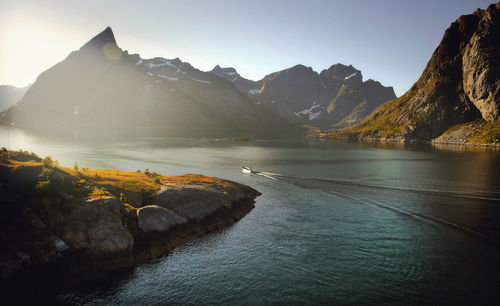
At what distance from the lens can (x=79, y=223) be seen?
31.5 meters

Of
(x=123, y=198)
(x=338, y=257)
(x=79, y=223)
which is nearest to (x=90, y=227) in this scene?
(x=79, y=223)

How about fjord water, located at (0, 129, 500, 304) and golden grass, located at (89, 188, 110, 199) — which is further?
golden grass, located at (89, 188, 110, 199)

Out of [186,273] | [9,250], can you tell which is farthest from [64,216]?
[186,273]

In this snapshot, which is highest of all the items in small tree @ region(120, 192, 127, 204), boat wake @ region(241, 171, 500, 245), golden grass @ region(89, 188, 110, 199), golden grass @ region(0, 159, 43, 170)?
golden grass @ region(0, 159, 43, 170)

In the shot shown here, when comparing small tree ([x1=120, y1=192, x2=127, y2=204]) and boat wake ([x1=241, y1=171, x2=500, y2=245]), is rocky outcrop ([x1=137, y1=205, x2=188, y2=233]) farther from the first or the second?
boat wake ([x1=241, y1=171, x2=500, y2=245])

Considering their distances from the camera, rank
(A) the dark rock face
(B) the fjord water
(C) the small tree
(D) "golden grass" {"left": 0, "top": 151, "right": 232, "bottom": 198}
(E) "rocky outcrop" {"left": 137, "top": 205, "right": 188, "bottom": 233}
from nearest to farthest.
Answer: (B) the fjord water → (A) the dark rock face → (E) "rocky outcrop" {"left": 137, "top": 205, "right": 188, "bottom": 233} → (D) "golden grass" {"left": 0, "top": 151, "right": 232, "bottom": 198} → (C) the small tree

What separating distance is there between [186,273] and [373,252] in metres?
21.8

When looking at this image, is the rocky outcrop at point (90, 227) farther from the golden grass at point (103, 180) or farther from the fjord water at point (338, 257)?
the fjord water at point (338, 257)

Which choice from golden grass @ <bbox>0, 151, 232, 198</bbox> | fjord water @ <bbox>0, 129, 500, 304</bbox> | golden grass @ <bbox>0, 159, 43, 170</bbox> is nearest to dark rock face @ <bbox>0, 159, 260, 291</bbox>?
golden grass @ <bbox>0, 159, 43, 170</bbox>

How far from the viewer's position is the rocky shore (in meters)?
26.8

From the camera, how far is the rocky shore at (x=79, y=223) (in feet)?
87.9

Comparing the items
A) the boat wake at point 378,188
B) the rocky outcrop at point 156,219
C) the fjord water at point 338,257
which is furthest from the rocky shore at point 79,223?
the boat wake at point 378,188

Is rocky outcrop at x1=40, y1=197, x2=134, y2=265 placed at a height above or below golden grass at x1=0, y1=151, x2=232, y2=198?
below

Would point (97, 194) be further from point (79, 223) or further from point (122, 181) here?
point (122, 181)
